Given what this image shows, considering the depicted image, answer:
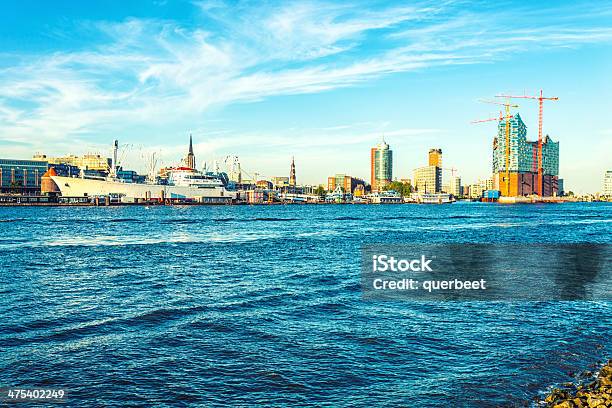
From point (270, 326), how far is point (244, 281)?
31.2 feet

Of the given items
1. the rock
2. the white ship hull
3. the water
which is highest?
the white ship hull

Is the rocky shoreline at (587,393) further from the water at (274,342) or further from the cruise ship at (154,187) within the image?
the cruise ship at (154,187)

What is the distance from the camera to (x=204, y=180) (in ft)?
618

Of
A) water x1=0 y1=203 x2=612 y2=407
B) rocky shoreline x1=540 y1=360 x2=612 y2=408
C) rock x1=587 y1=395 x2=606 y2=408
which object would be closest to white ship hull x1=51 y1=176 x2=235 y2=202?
water x1=0 y1=203 x2=612 y2=407

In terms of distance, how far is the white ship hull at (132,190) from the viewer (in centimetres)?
16625

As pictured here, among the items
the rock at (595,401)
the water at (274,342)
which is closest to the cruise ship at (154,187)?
the water at (274,342)

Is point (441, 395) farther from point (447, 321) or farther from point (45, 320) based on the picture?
point (45, 320)

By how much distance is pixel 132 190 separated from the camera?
17300 centimetres

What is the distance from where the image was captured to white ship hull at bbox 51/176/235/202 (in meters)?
166

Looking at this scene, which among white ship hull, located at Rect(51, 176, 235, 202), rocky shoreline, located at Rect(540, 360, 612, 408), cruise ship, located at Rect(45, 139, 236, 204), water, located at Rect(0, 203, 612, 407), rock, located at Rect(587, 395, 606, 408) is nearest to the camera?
rock, located at Rect(587, 395, 606, 408)

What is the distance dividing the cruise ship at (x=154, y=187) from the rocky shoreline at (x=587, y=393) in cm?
16838

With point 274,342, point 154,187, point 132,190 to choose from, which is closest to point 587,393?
point 274,342

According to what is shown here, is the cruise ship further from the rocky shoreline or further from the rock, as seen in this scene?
the rock

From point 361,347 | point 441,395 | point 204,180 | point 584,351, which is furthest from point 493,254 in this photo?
point 204,180
